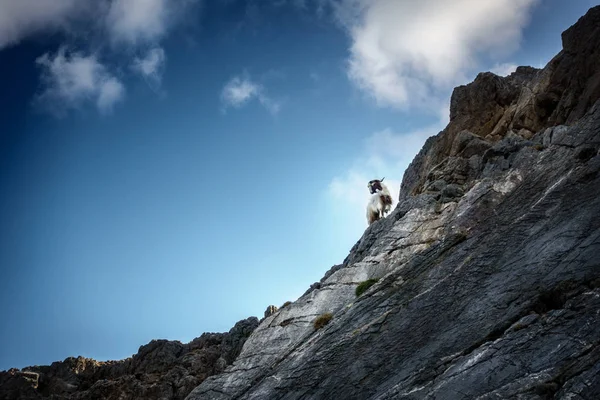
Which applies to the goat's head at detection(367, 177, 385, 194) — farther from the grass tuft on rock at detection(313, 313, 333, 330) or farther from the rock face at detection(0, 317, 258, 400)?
the grass tuft on rock at detection(313, 313, 333, 330)

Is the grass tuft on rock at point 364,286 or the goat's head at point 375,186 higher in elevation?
the goat's head at point 375,186

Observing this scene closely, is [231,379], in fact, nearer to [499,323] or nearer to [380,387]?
[380,387]

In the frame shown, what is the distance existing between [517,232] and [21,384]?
32.2 metres

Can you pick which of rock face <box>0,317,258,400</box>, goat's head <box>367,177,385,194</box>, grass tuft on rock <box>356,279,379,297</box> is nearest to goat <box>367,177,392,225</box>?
goat's head <box>367,177,385,194</box>

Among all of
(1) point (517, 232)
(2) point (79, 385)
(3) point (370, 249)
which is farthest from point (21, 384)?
(1) point (517, 232)

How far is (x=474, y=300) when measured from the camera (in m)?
15.1

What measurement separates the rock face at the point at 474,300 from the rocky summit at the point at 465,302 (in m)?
0.05

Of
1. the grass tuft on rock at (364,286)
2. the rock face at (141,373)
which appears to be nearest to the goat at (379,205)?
the rock face at (141,373)

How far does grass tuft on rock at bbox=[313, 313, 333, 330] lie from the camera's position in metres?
20.8

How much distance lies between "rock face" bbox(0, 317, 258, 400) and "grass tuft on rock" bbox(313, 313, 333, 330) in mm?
9327

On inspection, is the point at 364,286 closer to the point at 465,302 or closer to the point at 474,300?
the point at 465,302

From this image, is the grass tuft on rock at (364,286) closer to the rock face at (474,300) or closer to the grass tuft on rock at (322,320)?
the rock face at (474,300)

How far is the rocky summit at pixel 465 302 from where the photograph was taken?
40.0 feet

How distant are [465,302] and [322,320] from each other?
7.47 meters
